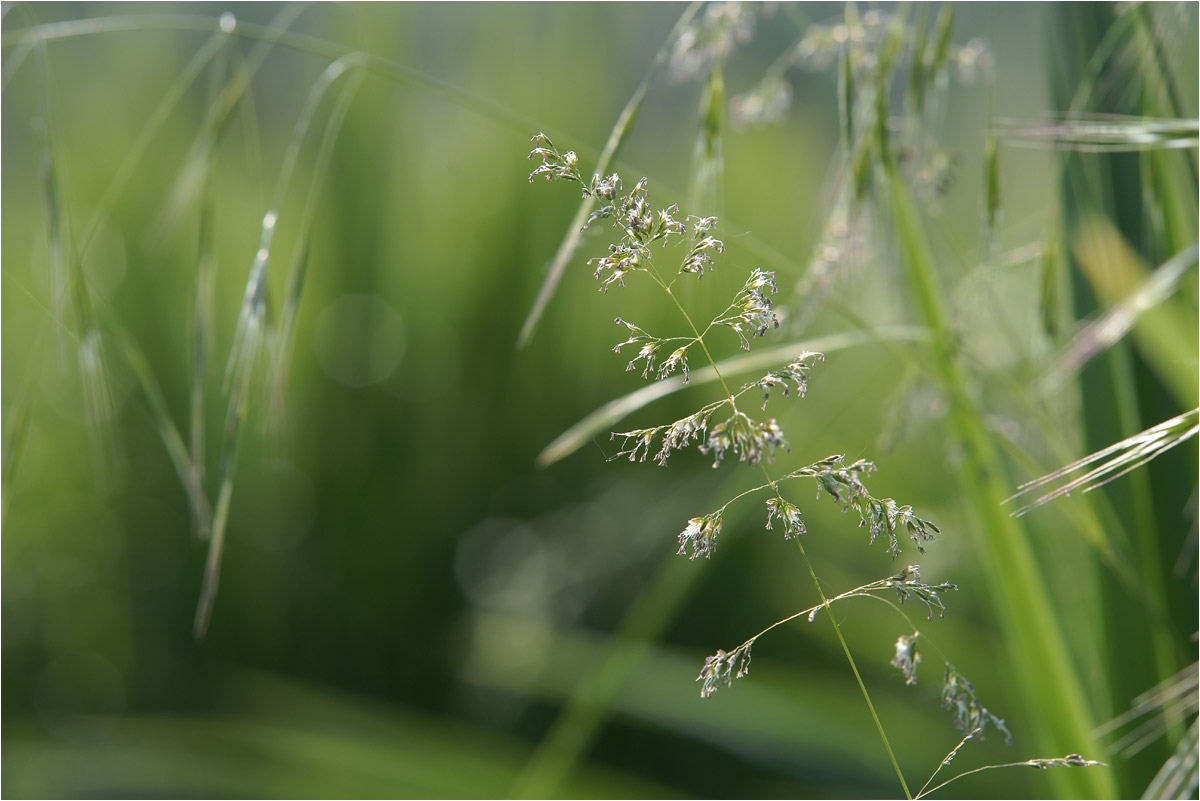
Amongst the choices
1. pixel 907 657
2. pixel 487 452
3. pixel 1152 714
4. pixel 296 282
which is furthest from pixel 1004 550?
pixel 487 452

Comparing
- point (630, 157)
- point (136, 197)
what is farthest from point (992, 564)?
point (136, 197)

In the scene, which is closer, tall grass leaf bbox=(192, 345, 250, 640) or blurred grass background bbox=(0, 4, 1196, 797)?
tall grass leaf bbox=(192, 345, 250, 640)

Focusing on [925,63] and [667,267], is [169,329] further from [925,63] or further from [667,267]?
[925,63]

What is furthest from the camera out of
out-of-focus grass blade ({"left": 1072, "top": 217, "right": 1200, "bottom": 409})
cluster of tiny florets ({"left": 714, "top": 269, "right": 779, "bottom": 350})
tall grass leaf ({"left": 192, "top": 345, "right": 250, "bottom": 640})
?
out-of-focus grass blade ({"left": 1072, "top": 217, "right": 1200, "bottom": 409})

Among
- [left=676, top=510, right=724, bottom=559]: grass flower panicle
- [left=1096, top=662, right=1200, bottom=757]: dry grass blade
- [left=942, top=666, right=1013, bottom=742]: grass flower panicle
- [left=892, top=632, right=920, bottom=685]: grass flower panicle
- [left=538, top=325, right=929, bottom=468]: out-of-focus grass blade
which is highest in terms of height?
[left=538, top=325, right=929, bottom=468]: out-of-focus grass blade

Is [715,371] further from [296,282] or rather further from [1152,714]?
[1152,714]

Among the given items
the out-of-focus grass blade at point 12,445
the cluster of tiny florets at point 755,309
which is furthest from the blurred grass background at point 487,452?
the cluster of tiny florets at point 755,309

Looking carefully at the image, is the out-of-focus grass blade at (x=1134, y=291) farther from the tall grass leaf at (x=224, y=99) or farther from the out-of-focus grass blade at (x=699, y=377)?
the tall grass leaf at (x=224, y=99)

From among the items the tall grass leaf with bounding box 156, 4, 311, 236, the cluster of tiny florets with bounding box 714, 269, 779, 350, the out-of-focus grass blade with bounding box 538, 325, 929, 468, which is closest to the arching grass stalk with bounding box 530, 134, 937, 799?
the cluster of tiny florets with bounding box 714, 269, 779, 350

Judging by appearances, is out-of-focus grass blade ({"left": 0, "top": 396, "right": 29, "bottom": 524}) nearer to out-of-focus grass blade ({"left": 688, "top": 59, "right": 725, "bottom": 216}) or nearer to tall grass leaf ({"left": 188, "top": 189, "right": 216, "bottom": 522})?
tall grass leaf ({"left": 188, "top": 189, "right": 216, "bottom": 522})
